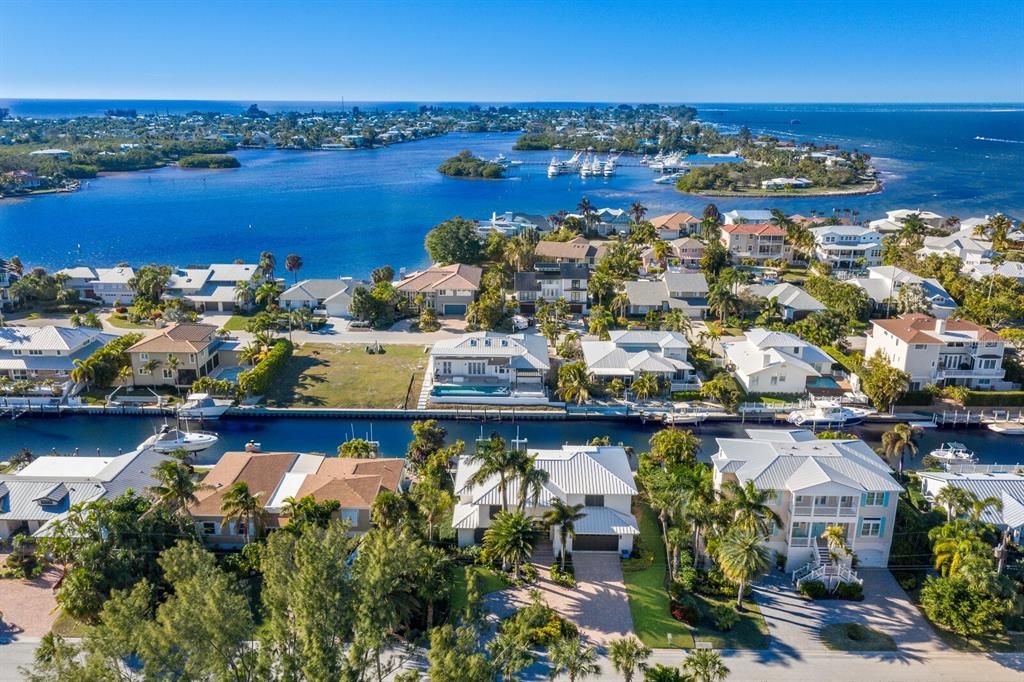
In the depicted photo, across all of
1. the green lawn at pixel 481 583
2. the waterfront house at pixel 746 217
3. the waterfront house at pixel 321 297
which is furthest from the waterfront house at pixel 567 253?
the green lawn at pixel 481 583

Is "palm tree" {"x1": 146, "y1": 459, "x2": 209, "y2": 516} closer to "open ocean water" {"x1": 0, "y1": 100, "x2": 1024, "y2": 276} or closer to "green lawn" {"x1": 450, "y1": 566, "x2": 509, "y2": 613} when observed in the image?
"green lawn" {"x1": 450, "y1": 566, "x2": 509, "y2": 613}

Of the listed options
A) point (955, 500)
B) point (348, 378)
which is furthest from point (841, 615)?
point (348, 378)

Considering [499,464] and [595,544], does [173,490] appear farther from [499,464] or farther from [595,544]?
[595,544]

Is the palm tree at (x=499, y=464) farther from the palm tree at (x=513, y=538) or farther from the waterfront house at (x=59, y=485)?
the waterfront house at (x=59, y=485)

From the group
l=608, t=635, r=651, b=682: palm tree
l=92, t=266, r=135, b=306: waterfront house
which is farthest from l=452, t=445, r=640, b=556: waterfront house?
Result: l=92, t=266, r=135, b=306: waterfront house

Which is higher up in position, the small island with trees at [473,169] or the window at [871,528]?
the small island with trees at [473,169]

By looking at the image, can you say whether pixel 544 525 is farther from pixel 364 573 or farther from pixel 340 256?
pixel 340 256

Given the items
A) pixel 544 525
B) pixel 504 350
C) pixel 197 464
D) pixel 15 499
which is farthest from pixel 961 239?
pixel 15 499
